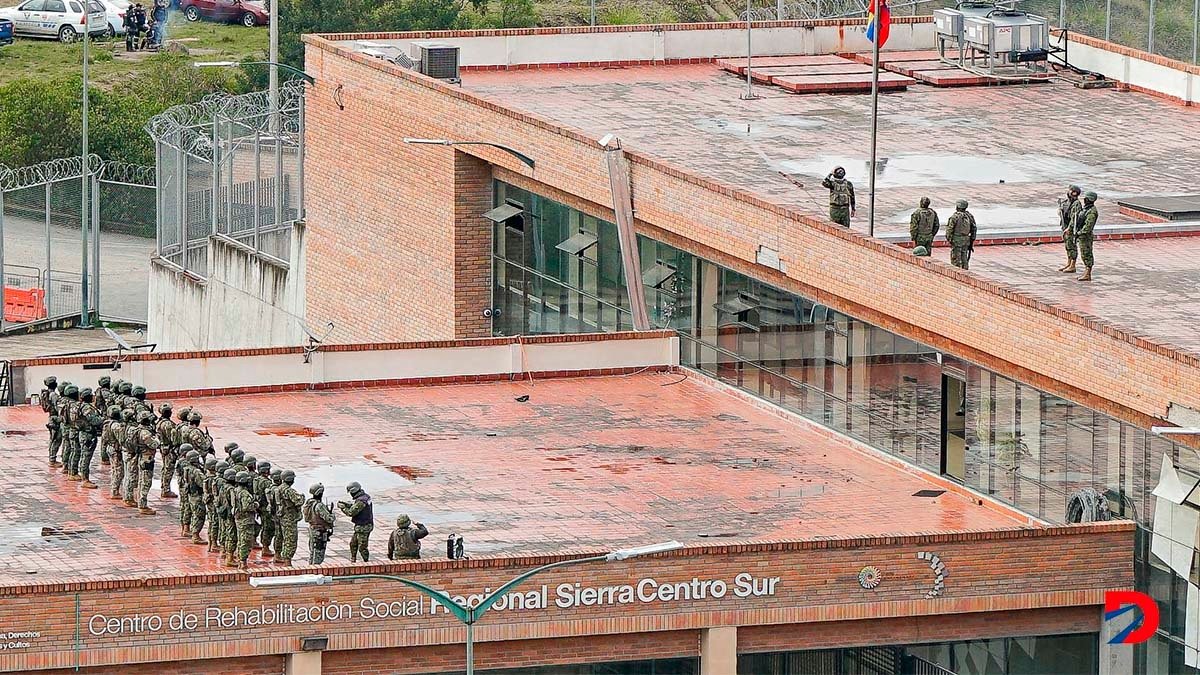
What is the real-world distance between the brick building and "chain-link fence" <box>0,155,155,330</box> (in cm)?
2586

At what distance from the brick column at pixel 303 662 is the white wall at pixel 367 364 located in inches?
435

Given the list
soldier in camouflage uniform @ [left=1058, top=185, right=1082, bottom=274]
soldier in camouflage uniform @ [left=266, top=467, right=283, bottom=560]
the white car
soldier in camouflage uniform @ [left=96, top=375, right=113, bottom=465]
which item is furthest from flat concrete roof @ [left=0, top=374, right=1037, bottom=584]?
the white car

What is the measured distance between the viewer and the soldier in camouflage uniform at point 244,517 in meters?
32.4

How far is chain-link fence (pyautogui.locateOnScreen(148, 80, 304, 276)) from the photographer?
57125mm

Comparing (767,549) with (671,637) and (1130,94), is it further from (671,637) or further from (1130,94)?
(1130,94)

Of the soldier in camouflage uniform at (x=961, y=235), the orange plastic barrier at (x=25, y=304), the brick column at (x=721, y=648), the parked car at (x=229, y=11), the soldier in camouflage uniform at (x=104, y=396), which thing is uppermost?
the parked car at (x=229, y=11)

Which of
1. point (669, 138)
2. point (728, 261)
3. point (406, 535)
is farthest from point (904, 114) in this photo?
point (406, 535)

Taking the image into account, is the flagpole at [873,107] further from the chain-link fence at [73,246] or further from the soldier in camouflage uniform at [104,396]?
the chain-link fence at [73,246]

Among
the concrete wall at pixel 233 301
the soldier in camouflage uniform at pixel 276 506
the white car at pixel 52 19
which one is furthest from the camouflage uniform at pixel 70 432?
the white car at pixel 52 19

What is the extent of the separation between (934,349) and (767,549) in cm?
614

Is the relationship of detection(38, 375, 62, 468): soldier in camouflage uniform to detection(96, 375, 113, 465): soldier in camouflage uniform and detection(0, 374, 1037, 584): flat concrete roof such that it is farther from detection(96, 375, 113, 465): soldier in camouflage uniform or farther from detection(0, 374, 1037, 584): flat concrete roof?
detection(96, 375, 113, 465): soldier in camouflage uniform

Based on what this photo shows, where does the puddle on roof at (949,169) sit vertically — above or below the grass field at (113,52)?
above

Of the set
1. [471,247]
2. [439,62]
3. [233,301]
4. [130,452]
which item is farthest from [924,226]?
[233,301]

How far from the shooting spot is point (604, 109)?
172ft
